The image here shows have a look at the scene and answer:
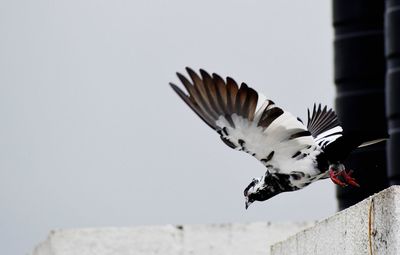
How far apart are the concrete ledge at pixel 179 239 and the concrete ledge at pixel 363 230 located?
24.9 ft

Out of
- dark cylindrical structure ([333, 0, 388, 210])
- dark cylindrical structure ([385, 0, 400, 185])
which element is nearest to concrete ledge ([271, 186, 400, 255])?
dark cylindrical structure ([385, 0, 400, 185])

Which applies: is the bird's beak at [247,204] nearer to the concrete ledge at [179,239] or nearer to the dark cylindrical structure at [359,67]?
the concrete ledge at [179,239]

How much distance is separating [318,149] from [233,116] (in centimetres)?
82

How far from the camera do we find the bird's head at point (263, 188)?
525 inches

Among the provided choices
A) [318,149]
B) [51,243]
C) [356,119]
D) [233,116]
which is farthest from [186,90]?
[356,119]

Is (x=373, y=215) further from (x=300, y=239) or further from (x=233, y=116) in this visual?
(x=233, y=116)

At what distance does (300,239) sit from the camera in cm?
1123

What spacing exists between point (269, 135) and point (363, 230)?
3.68m

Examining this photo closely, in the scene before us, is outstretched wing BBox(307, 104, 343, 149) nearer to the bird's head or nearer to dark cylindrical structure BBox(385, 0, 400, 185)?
the bird's head

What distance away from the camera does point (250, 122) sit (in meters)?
12.5

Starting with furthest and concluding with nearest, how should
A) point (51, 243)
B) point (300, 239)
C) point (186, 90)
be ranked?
point (51, 243), point (186, 90), point (300, 239)

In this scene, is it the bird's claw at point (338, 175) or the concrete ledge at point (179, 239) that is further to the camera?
the concrete ledge at point (179, 239)

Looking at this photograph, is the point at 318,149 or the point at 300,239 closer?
the point at 300,239

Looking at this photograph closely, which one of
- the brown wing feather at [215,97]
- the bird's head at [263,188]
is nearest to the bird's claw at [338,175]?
the bird's head at [263,188]
